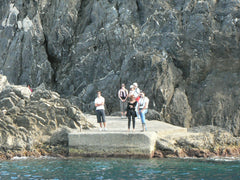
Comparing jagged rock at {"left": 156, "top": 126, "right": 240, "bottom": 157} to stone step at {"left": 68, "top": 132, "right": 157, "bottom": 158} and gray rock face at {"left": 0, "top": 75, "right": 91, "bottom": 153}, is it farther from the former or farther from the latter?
gray rock face at {"left": 0, "top": 75, "right": 91, "bottom": 153}

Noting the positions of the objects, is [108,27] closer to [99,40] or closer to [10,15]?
[99,40]

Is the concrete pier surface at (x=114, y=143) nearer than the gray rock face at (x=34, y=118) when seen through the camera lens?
Yes

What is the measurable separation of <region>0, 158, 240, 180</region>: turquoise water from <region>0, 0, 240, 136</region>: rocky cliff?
1245 cm

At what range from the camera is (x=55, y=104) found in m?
22.6

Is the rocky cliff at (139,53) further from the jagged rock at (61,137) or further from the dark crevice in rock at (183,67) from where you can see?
the jagged rock at (61,137)

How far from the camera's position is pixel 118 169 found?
16016mm

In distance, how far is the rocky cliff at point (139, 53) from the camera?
101ft

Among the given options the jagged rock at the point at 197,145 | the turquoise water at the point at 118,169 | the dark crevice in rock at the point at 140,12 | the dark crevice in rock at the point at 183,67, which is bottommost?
the turquoise water at the point at 118,169

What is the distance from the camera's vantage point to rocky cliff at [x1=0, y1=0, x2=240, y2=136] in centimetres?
3084

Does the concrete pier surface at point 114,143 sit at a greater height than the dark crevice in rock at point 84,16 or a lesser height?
lesser

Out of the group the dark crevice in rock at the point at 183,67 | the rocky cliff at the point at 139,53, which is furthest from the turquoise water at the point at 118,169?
the dark crevice in rock at the point at 183,67

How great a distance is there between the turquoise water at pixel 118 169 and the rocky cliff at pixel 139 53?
12.4 meters

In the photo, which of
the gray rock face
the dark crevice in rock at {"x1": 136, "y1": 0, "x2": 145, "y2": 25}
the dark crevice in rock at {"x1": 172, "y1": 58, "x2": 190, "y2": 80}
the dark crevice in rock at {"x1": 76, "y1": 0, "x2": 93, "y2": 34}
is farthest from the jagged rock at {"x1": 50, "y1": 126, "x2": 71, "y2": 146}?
the dark crevice in rock at {"x1": 76, "y1": 0, "x2": 93, "y2": 34}

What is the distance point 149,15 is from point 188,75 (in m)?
7.53
